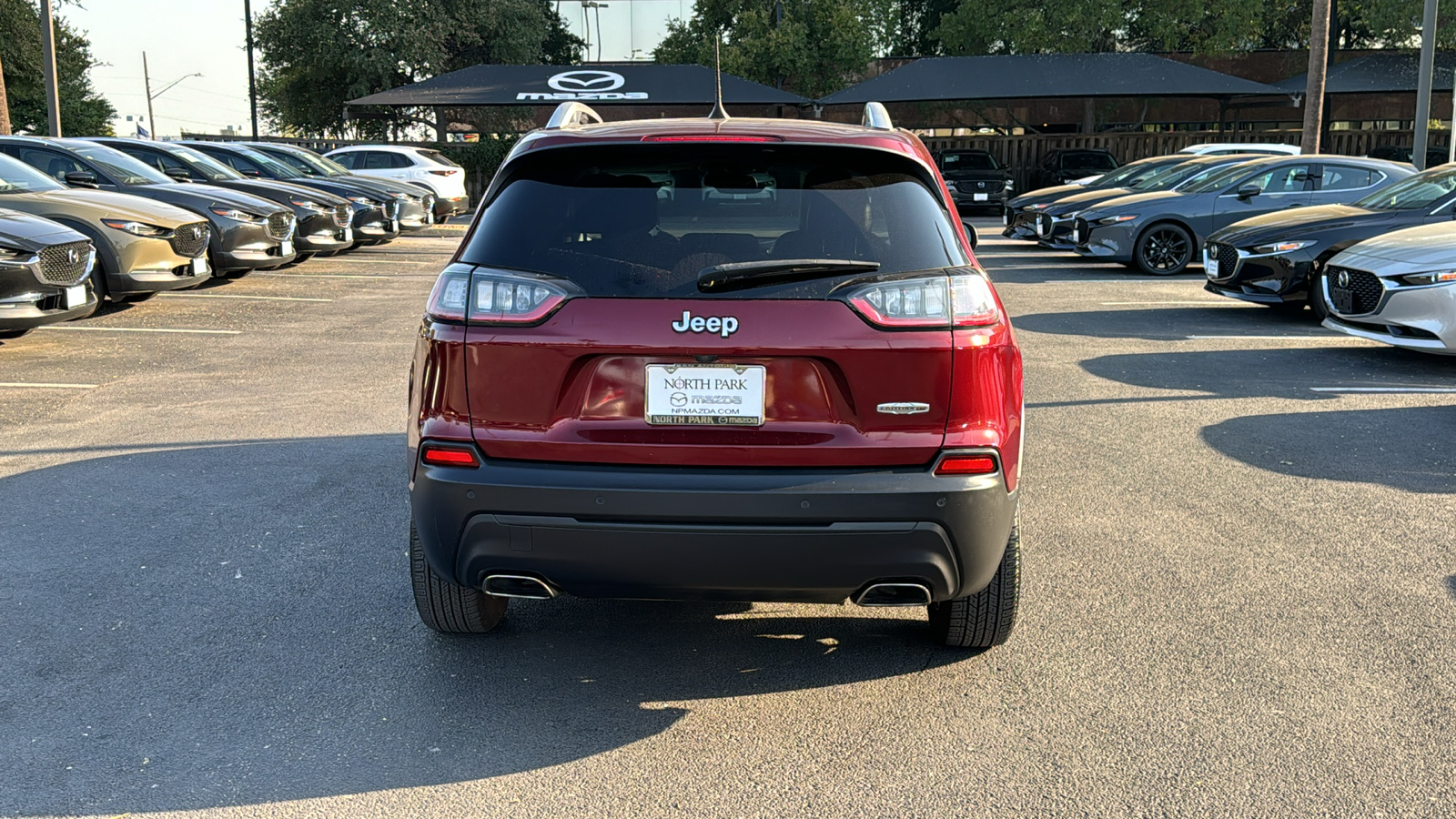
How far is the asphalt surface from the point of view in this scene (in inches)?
127

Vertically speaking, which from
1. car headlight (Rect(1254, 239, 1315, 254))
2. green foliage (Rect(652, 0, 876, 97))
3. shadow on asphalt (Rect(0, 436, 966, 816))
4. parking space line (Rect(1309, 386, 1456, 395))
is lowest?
shadow on asphalt (Rect(0, 436, 966, 816))

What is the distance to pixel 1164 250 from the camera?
16297 mm

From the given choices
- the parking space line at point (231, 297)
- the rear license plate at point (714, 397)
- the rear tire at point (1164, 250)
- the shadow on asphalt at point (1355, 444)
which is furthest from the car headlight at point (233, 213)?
the rear license plate at point (714, 397)

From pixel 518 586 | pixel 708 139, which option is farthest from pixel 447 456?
pixel 708 139

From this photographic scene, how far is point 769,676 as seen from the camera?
3.90 m

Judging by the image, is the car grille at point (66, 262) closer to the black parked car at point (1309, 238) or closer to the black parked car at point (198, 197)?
the black parked car at point (198, 197)

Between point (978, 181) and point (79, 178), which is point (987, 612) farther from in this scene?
point (978, 181)

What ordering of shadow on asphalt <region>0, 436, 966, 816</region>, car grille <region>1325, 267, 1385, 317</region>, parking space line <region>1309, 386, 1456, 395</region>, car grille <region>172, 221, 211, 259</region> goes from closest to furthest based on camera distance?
1. shadow on asphalt <region>0, 436, 966, 816</region>
2. parking space line <region>1309, 386, 1456, 395</region>
3. car grille <region>1325, 267, 1385, 317</region>
4. car grille <region>172, 221, 211, 259</region>

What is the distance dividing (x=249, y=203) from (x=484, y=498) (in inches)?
493

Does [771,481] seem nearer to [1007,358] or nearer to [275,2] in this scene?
[1007,358]

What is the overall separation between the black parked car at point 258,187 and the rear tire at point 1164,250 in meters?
10.8

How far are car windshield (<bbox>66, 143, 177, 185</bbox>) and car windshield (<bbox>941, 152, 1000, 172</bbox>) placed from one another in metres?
20.7

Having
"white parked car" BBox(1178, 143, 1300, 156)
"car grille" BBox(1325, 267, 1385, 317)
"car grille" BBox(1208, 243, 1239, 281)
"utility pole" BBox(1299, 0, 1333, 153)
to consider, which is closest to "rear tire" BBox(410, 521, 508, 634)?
"car grille" BBox(1325, 267, 1385, 317)

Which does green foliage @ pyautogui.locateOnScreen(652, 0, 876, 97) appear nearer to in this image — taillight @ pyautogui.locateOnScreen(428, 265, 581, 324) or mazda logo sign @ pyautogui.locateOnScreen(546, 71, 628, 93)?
mazda logo sign @ pyautogui.locateOnScreen(546, 71, 628, 93)
